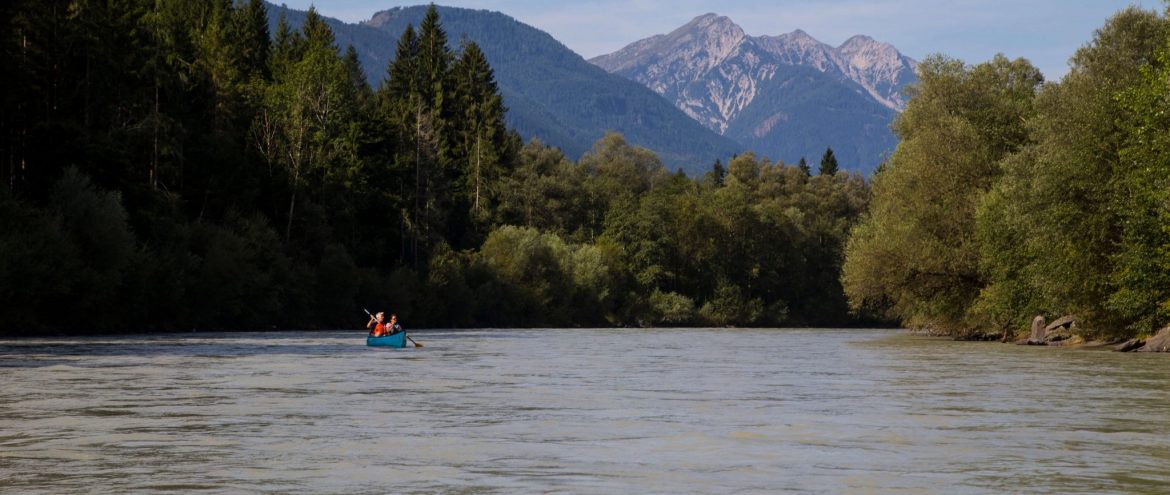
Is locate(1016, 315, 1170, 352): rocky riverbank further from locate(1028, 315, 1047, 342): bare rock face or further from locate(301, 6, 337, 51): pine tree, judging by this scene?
locate(301, 6, 337, 51): pine tree

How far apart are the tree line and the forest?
5.54 ft

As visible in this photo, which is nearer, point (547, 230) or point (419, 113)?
point (419, 113)

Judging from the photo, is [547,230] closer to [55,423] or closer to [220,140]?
[220,140]

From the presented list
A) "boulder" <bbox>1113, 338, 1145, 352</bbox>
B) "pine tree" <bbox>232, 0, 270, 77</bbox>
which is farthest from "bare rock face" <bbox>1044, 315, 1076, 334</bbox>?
"pine tree" <bbox>232, 0, 270, 77</bbox>

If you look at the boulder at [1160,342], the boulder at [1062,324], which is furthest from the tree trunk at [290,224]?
the boulder at [1160,342]

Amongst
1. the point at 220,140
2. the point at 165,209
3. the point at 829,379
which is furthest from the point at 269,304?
the point at 829,379

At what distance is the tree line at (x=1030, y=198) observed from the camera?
4644 cm

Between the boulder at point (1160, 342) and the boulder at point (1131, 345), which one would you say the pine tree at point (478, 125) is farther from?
the boulder at point (1160, 342)

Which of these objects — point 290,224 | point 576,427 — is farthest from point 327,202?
point 576,427

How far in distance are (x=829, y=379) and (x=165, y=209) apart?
4694 centimetres

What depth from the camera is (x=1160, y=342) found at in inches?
1843

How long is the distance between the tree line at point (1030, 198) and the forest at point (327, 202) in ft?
5.54

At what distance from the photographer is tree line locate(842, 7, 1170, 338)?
46.4 metres

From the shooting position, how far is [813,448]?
18.9m
